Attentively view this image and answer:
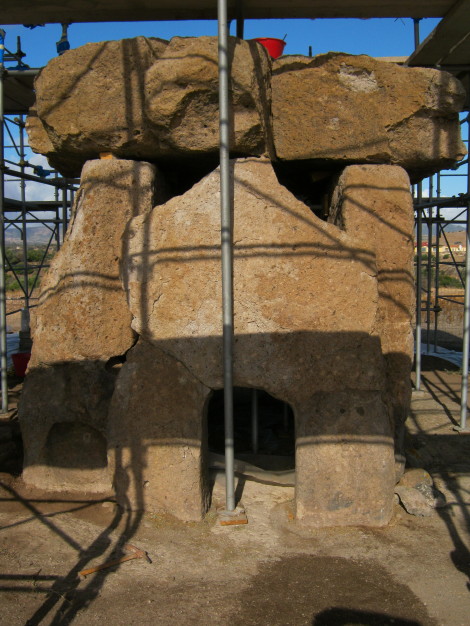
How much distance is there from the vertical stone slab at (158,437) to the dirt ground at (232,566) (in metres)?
0.14

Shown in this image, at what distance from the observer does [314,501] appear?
11.9ft

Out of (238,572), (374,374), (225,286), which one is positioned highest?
(225,286)

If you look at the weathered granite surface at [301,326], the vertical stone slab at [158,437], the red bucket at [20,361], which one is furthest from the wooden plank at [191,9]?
the red bucket at [20,361]

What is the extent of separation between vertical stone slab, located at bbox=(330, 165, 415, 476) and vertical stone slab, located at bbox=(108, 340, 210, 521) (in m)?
1.34

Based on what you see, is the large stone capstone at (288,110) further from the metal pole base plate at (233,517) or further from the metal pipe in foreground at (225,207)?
the metal pole base plate at (233,517)

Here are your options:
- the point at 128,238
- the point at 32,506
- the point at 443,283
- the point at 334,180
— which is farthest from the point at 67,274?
the point at 443,283

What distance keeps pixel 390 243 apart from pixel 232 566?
232 cm

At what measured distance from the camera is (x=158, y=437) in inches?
147

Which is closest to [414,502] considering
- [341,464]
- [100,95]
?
[341,464]

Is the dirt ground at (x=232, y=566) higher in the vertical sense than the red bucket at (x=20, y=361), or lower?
lower

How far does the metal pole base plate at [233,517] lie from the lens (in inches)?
144

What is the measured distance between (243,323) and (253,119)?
1338 mm

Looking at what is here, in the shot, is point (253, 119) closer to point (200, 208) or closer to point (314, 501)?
point (200, 208)

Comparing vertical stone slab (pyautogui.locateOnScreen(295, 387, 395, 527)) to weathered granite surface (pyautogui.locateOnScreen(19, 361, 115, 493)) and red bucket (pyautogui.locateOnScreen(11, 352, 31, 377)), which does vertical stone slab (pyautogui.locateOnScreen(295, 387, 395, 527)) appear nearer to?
weathered granite surface (pyautogui.locateOnScreen(19, 361, 115, 493))
